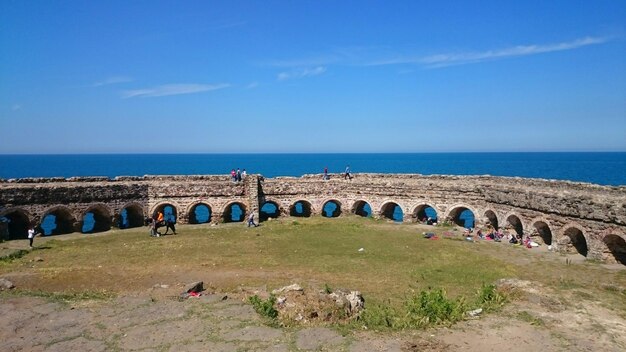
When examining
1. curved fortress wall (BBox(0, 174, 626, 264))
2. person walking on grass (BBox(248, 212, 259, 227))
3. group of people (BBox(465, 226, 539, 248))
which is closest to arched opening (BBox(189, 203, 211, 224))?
curved fortress wall (BBox(0, 174, 626, 264))

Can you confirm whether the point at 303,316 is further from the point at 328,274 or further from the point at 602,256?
the point at 602,256

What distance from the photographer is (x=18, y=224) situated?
2925cm

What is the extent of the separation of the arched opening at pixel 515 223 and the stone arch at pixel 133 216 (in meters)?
24.6

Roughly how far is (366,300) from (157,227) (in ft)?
57.0

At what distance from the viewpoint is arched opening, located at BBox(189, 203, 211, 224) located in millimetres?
32906

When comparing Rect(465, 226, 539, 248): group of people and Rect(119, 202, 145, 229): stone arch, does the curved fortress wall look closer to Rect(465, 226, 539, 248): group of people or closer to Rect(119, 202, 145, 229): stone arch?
Rect(119, 202, 145, 229): stone arch

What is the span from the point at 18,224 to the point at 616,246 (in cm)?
3475

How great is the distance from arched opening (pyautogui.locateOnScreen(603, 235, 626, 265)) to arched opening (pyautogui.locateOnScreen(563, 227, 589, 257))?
1.59 meters

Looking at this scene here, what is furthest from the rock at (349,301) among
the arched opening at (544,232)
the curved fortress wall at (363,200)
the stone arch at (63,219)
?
the stone arch at (63,219)

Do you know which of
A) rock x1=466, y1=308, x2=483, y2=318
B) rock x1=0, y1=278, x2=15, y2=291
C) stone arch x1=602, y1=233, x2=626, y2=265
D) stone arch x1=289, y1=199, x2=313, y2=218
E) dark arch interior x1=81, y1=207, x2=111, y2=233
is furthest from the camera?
stone arch x1=289, y1=199, x2=313, y2=218

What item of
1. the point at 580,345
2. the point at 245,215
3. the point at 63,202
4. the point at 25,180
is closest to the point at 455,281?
the point at 580,345

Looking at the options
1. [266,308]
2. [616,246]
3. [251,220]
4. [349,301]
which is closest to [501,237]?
[616,246]

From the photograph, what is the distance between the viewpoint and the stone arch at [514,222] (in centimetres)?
2840

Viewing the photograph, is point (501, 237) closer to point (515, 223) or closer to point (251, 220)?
point (515, 223)
